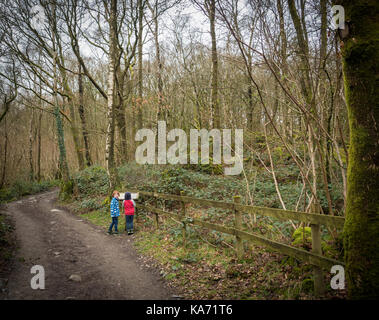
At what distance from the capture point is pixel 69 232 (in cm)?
844

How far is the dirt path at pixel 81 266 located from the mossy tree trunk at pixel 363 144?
3.12m

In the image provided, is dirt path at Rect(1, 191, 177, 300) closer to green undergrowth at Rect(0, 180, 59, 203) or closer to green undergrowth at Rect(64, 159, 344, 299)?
green undergrowth at Rect(64, 159, 344, 299)

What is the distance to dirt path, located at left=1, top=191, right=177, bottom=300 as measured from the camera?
4309 mm

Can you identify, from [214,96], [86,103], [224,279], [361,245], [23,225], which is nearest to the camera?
[361,245]

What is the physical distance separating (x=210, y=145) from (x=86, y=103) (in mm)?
14478

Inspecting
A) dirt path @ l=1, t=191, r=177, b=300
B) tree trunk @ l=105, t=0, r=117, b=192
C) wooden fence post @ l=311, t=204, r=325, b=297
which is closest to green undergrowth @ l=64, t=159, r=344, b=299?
wooden fence post @ l=311, t=204, r=325, b=297

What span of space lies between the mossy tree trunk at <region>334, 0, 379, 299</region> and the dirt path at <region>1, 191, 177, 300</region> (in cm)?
312

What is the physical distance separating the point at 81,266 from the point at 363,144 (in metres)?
5.88

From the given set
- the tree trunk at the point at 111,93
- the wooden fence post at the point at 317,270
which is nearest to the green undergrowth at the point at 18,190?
the tree trunk at the point at 111,93

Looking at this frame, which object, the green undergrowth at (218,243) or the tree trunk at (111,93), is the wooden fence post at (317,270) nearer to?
the green undergrowth at (218,243)

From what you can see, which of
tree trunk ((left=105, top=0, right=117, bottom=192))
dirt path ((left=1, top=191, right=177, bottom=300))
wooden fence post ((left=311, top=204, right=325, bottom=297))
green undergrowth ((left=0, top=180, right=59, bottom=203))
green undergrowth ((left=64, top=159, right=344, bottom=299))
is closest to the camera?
wooden fence post ((left=311, top=204, right=325, bottom=297))

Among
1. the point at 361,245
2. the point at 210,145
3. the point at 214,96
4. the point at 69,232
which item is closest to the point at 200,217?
the point at 69,232

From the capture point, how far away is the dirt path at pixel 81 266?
431cm
